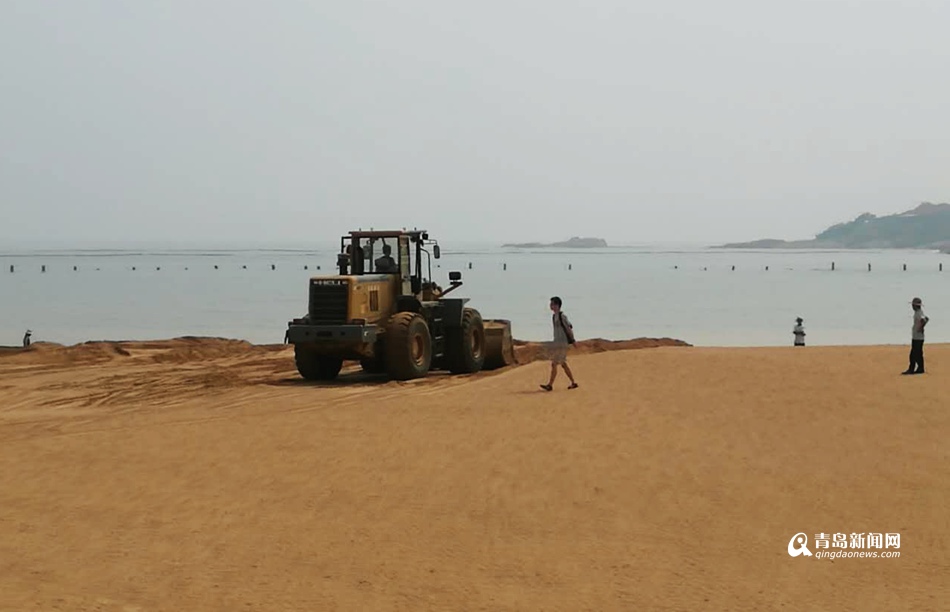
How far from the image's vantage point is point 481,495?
35.4 ft

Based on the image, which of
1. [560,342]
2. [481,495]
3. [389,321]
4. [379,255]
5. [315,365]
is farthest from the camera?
[379,255]

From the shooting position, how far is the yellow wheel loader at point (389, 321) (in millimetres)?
19438

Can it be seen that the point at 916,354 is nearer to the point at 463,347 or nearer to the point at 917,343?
the point at 917,343

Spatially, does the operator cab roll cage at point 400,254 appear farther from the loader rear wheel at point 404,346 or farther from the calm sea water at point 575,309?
the calm sea water at point 575,309

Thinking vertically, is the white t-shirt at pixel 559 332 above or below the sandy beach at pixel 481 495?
above

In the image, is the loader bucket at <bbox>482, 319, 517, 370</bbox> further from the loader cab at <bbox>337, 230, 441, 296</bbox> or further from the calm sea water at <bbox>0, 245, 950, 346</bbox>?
the calm sea water at <bbox>0, 245, 950, 346</bbox>

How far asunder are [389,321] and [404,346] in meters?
0.60

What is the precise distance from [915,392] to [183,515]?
11833 mm

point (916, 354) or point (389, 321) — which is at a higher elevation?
point (389, 321)

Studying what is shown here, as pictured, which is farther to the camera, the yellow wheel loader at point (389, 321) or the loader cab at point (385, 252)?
the loader cab at point (385, 252)

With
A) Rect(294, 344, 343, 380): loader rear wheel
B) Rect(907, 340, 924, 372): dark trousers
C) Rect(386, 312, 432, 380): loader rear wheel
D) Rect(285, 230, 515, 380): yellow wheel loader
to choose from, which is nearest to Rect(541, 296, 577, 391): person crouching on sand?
Rect(285, 230, 515, 380): yellow wheel loader

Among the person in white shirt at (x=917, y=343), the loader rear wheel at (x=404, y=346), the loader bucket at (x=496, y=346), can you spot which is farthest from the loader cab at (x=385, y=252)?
the person in white shirt at (x=917, y=343)

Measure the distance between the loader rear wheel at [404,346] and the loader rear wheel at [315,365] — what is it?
4.53ft

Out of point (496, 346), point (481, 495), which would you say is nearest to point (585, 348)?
point (496, 346)
